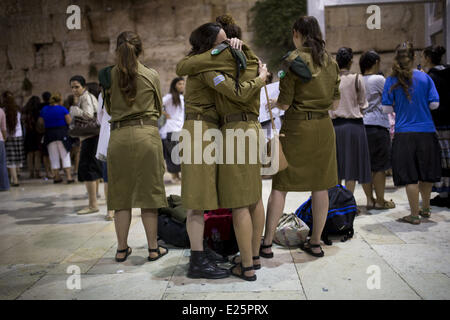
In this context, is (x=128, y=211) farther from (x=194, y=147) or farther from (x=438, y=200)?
(x=438, y=200)

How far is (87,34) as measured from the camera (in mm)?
10891

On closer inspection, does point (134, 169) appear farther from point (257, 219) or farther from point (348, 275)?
point (348, 275)

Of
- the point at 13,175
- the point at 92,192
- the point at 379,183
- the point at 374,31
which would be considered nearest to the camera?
the point at 379,183

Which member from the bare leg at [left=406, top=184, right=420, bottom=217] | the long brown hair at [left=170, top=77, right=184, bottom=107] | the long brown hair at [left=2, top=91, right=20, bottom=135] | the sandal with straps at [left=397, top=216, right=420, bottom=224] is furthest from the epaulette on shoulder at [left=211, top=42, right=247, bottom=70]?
the long brown hair at [left=2, top=91, right=20, bottom=135]

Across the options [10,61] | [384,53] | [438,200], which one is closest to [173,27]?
[10,61]

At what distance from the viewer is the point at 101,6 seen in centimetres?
1070

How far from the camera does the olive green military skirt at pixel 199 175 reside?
2.66 metres

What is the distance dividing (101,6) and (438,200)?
9573 mm

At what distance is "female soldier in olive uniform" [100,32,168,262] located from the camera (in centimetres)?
309

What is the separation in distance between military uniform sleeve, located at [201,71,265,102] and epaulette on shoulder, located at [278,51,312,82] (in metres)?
0.47

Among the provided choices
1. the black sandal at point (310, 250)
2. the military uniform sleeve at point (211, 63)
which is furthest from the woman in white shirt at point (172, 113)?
the military uniform sleeve at point (211, 63)

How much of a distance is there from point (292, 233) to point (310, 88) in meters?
1.28

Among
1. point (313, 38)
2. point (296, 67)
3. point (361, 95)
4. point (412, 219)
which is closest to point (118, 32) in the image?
point (361, 95)

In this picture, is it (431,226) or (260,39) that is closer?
(431,226)
